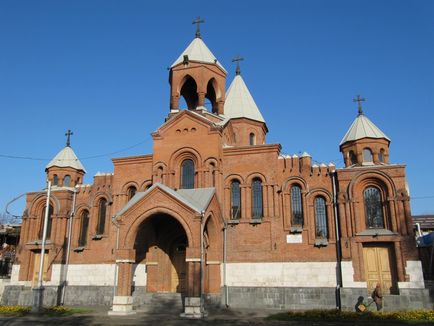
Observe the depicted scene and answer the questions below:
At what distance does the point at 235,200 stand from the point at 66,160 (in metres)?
14.7

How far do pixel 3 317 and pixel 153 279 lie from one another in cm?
783

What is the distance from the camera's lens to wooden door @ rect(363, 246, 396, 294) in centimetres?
2177

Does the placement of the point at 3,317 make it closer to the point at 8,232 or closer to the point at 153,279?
the point at 153,279

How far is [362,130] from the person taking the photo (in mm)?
26484

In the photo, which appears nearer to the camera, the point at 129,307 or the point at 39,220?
the point at 129,307

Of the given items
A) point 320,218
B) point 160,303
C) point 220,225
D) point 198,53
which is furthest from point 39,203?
point 320,218

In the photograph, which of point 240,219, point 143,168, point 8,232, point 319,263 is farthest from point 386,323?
point 8,232

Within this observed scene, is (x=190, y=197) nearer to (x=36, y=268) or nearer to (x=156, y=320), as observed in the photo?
(x=156, y=320)

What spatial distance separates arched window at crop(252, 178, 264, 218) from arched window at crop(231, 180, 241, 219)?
0.89m

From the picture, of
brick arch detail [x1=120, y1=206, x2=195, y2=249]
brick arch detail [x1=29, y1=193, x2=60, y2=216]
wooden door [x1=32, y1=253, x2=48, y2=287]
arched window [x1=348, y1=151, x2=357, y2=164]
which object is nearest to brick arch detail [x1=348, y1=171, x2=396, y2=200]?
arched window [x1=348, y1=151, x2=357, y2=164]

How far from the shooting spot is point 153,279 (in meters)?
23.6

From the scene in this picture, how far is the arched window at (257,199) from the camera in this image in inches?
955

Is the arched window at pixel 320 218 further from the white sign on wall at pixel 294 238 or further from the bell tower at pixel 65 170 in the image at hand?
the bell tower at pixel 65 170

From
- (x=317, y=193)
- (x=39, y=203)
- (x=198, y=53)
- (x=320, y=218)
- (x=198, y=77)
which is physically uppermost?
(x=198, y=53)
